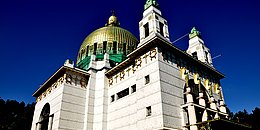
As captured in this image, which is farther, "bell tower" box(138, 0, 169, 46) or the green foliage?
the green foliage

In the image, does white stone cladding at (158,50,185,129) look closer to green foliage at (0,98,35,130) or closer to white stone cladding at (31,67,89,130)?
white stone cladding at (31,67,89,130)

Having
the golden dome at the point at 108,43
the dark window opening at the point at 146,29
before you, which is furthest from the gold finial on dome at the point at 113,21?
Result: the dark window opening at the point at 146,29

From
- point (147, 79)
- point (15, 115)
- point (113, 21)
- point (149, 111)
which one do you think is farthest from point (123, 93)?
point (15, 115)

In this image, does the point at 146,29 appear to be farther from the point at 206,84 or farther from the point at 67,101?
the point at 67,101

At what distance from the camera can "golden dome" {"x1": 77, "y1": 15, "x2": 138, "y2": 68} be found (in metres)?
29.5

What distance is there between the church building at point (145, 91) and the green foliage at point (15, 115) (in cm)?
1490

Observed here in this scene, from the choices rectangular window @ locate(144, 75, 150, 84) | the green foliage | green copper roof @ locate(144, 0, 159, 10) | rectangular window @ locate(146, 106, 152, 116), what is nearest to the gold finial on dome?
green copper roof @ locate(144, 0, 159, 10)

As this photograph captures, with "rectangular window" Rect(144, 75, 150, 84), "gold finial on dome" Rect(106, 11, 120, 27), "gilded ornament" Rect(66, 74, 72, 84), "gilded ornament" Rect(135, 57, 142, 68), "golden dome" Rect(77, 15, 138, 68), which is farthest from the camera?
"gold finial on dome" Rect(106, 11, 120, 27)

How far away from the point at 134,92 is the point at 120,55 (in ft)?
30.8

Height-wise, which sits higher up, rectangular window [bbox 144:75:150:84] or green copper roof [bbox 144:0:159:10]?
green copper roof [bbox 144:0:159:10]

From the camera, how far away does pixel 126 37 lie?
3145 centimetres

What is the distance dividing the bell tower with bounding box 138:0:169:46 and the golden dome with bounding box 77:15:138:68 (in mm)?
7899

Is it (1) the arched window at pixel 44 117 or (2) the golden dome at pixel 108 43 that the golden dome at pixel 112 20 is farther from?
(1) the arched window at pixel 44 117

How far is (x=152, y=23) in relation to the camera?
20.2 m
